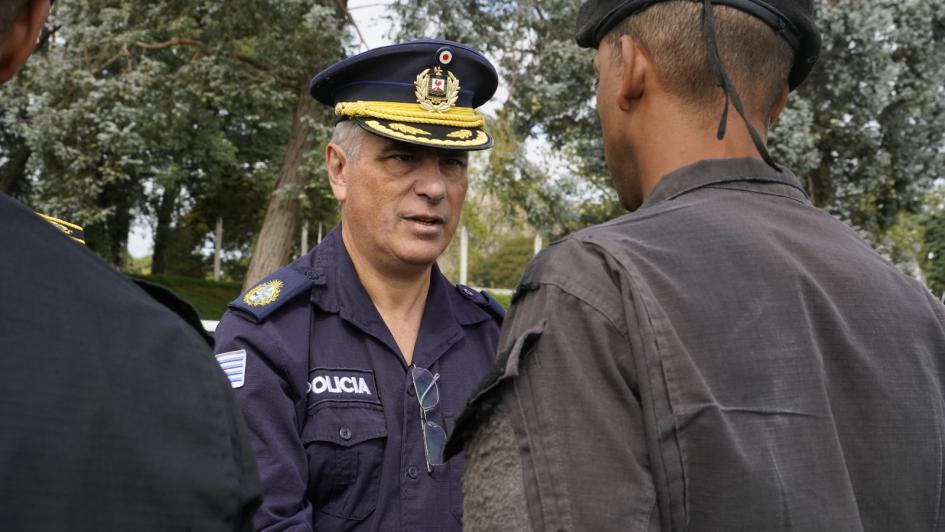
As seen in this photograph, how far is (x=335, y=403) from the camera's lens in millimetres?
2252

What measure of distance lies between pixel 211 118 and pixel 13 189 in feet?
17.6

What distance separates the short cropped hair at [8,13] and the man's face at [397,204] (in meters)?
1.66

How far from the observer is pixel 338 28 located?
11.9 m

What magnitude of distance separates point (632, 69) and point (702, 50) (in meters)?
0.11

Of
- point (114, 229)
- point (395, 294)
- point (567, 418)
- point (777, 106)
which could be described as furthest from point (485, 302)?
point (114, 229)

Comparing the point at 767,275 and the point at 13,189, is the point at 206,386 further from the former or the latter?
the point at 13,189

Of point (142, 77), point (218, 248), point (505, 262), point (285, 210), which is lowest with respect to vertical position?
point (285, 210)

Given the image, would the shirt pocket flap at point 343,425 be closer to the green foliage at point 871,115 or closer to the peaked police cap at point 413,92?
the peaked police cap at point 413,92

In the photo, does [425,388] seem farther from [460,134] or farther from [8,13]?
[8,13]

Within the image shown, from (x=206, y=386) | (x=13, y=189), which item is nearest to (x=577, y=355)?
(x=206, y=386)

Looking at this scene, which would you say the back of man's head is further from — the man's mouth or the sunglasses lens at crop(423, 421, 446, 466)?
the man's mouth

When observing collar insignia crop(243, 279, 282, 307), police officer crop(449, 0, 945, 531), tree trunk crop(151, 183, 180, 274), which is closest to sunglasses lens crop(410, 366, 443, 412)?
collar insignia crop(243, 279, 282, 307)

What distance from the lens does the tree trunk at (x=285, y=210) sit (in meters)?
12.4

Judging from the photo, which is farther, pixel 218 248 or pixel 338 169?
pixel 218 248
